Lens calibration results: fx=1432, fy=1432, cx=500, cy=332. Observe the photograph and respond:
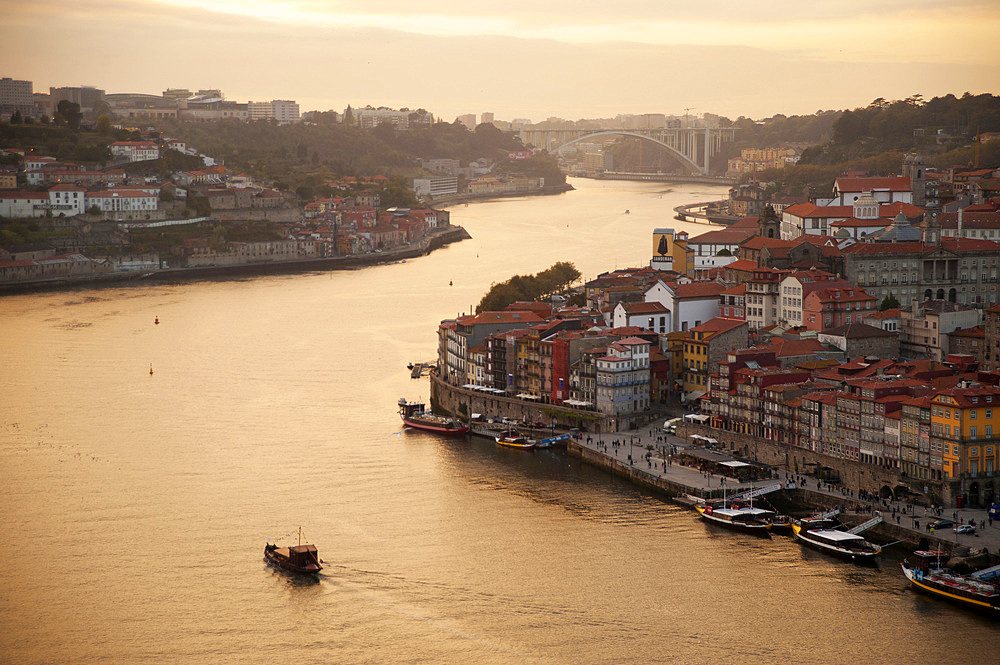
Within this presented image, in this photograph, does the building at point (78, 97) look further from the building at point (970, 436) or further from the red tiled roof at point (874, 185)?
the building at point (970, 436)

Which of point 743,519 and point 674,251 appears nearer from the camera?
point 743,519

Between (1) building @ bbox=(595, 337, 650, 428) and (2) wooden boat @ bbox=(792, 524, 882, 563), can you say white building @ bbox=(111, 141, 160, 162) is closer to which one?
(1) building @ bbox=(595, 337, 650, 428)

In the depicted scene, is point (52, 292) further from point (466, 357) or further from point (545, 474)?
point (545, 474)

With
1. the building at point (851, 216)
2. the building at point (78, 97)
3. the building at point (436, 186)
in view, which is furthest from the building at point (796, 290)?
the building at point (78, 97)

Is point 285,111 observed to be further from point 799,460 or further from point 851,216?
point 799,460

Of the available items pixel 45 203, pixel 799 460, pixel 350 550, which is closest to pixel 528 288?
pixel 799 460

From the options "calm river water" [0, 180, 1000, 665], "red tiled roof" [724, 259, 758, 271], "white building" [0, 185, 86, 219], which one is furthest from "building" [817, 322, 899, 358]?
"white building" [0, 185, 86, 219]
